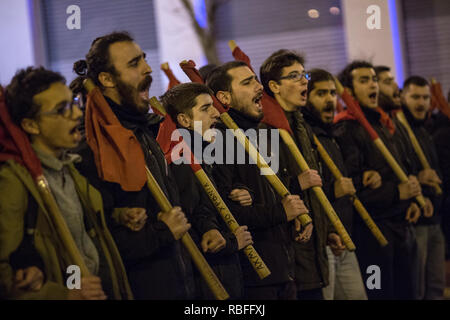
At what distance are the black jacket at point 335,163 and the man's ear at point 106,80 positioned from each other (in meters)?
1.62

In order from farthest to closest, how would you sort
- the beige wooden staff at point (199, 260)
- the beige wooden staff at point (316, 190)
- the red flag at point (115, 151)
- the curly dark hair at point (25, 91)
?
the beige wooden staff at point (316, 190), the beige wooden staff at point (199, 260), the red flag at point (115, 151), the curly dark hair at point (25, 91)

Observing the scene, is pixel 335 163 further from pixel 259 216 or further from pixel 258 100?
pixel 259 216

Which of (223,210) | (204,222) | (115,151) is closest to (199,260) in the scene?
(204,222)

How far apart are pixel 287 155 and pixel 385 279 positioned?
4.43ft

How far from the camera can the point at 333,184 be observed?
13.2 feet

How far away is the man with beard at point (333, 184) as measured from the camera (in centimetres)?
403

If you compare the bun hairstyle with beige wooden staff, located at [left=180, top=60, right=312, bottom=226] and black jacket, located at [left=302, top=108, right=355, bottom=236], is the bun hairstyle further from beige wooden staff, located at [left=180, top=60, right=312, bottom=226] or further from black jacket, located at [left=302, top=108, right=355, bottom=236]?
black jacket, located at [left=302, top=108, right=355, bottom=236]

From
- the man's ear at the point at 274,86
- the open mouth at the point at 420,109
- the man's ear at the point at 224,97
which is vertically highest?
the man's ear at the point at 274,86

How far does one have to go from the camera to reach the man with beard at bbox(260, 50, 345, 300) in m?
3.65

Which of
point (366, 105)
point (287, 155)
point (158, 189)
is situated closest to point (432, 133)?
point (366, 105)

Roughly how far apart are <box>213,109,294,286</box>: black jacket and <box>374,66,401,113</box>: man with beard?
6.73 ft

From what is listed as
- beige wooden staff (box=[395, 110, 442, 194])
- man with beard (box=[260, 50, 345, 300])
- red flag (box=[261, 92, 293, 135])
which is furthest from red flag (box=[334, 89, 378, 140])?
red flag (box=[261, 92, 293, 135])

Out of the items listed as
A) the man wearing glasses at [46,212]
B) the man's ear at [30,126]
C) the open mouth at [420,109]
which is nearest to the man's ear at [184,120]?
the man wearing glasses at [46,212]

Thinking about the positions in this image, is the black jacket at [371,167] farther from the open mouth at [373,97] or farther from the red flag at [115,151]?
the red flag at [115,151]
